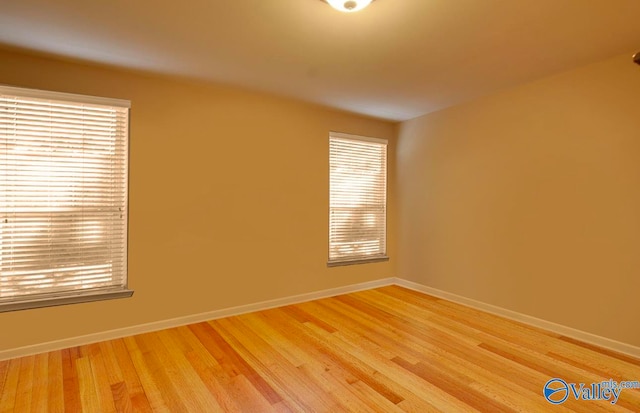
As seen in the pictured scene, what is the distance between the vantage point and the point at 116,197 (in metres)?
2.92

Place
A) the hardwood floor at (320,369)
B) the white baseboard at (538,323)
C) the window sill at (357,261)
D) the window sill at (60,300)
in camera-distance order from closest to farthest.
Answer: the hardwood floor at (320,369) < the window sill at (60,300) < the white baseboard at (538,323) < the window sill at (357,261)

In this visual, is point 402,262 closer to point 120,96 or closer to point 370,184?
point 370,184

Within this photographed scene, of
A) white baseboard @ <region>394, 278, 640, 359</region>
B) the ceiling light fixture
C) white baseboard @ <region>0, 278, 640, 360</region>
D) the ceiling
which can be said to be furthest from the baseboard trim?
the ceiling light fixture

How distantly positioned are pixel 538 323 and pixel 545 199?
4.09 feet

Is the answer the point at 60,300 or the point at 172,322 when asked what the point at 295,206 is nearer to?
the point at 172,322

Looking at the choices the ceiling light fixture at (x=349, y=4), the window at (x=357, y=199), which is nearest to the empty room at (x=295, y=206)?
the ceiling light fixture at (x=349, y=4)

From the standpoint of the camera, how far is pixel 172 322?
10.3 ft

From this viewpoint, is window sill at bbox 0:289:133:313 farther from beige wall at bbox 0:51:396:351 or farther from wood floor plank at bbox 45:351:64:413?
wood floor plank at bbox 45:351:64:413

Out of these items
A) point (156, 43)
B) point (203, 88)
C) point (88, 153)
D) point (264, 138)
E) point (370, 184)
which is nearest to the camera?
point (156, 43)

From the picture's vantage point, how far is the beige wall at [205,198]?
2768mm

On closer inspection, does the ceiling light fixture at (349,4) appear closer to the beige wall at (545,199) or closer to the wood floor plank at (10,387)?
the beige wall at (545,199)

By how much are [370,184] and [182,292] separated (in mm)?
2863

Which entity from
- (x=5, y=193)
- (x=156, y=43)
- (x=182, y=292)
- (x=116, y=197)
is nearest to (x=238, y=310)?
(x=182, y=292)

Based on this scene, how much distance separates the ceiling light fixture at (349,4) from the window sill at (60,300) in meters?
2.93
